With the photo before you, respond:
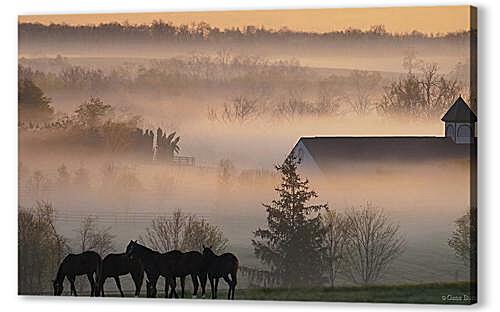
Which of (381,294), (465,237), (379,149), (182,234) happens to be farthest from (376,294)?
(182,234)

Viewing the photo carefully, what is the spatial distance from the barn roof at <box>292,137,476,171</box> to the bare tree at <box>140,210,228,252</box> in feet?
1.72

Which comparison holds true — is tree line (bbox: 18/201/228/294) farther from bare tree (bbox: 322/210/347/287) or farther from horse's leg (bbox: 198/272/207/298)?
bare tree (bbox: 322/210/347/287)

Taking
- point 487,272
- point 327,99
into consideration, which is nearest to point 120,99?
point 327,99

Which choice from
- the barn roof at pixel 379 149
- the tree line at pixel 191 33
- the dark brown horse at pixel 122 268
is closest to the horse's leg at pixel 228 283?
the dark brown horse at pixel 122 268

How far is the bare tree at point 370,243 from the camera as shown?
651cm

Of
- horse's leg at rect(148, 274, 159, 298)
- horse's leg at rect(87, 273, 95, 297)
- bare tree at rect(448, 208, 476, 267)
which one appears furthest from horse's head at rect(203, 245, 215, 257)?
bare tree at rect(448, 208, 476, 267)

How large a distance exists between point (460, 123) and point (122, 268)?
152 centimetres

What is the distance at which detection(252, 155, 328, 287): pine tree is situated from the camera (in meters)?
6.60

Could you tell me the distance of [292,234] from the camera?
6.63m

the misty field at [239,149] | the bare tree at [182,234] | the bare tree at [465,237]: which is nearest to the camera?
the bare tree at [465,237]

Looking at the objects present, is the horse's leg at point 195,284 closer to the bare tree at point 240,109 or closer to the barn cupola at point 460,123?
the bare tree at point 240,109
